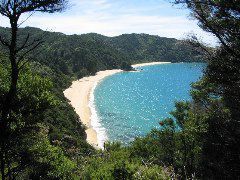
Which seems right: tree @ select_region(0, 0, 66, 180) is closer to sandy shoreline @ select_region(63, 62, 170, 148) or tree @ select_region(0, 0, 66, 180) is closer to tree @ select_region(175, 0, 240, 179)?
tree @ select_region(175, 0, 240, 179)

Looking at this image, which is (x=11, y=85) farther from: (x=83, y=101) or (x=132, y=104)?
(x=132, y=104)

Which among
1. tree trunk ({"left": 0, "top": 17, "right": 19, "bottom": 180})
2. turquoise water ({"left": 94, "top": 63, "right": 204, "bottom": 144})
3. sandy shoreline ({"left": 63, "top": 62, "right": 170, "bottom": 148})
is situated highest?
tree trunk ({"left": 0, "top": 17, "right": 19, "bottom": 180})

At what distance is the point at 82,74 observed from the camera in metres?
170

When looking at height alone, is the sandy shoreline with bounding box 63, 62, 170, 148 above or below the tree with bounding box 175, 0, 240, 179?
below

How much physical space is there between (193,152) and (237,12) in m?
21.8

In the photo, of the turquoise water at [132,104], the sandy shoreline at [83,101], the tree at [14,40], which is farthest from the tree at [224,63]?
the sandy shoreline at [83,101]

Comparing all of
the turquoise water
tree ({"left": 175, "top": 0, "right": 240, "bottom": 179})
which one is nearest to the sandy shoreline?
the turquoise water

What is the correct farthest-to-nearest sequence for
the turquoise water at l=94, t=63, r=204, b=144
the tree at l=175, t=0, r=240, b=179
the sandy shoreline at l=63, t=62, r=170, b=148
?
the turquoise water at l=94, t=63, r=204, b=144
the sandy shoreline at l=63, t=62, r=170, b=148
the tree at l=175, t=0, r=240, b=179

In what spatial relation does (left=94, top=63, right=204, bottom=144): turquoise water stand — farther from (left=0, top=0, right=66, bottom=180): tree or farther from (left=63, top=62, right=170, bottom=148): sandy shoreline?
(left=0, top=0, right=66, bottom=180): tree

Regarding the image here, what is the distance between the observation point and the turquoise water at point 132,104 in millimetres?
76969

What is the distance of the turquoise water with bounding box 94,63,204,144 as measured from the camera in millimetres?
76969

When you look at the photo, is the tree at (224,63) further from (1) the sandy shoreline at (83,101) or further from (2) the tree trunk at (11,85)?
(1) the sandy shoreline at (83,101)

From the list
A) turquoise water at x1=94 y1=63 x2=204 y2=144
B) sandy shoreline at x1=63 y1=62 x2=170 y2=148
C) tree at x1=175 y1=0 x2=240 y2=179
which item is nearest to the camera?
tree at x1=175 y1=0 x2=240 y2=179

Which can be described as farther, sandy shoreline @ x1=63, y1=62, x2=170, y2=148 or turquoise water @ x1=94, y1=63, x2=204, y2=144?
turquoise water @ x1=94, y1=63, x2=204, y2=144
